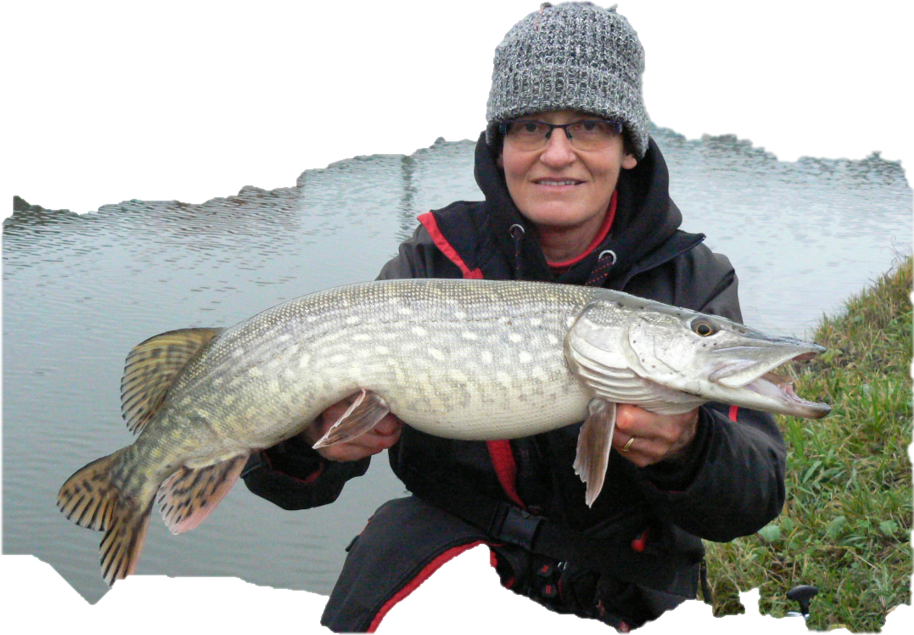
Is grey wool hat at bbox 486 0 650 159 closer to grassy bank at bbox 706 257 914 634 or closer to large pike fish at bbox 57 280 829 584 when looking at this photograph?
large pike fish at bbox 57 280 829 584

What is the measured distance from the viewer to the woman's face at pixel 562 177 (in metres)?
2.06

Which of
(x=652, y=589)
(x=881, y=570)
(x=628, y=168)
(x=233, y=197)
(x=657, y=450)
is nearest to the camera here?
(x=657, y=450)

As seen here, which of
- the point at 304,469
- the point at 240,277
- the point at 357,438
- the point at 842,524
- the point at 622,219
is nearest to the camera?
the point at 357,438

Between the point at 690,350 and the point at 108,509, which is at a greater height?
the point at 690,350

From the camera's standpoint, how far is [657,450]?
1.71 m

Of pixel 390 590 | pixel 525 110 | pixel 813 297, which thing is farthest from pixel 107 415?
pixel 813 297

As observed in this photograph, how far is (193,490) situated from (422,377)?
0.71m

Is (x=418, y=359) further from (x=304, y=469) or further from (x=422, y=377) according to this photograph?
(x=304, y=469)

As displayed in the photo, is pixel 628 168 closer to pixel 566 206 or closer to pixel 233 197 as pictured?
pixel 566 206

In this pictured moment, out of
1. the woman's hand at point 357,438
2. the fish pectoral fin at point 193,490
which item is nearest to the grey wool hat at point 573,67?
the woman's hand at point 357,438

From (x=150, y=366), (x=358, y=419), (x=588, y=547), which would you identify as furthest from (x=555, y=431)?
(x=150, y=366)

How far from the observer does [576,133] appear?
2105 mm

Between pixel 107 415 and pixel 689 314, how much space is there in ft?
14.3

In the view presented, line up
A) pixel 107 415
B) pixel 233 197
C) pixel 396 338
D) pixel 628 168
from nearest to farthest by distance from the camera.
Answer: pixel 396 338 < pixel 628 168 < pixel 107 415 < pixel 233 197
